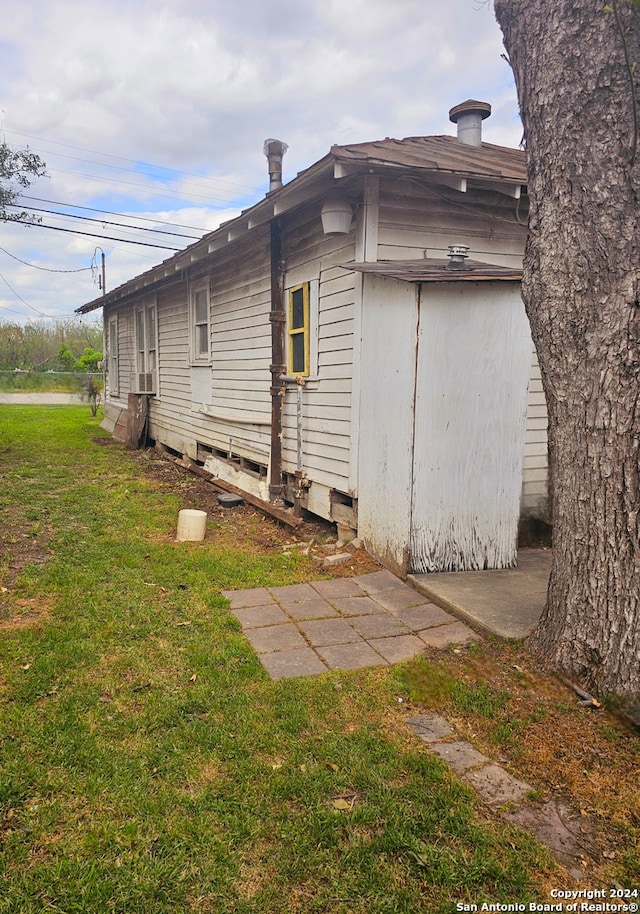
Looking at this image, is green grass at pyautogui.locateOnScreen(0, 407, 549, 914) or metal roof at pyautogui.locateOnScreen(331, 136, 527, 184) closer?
green grass at pyautogui.locateOnScreen(0, 407, 549, 914)

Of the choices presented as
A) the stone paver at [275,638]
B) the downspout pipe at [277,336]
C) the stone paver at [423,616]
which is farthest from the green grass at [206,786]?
the downspout pipe at [277,336]

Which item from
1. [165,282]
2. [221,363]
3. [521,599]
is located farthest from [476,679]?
[165,282]

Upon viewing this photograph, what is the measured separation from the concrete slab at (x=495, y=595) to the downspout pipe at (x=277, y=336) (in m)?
2.76

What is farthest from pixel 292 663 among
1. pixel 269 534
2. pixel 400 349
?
pixel 269 534

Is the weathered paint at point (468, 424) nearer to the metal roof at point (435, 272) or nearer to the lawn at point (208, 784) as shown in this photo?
the metal roof at point (435, 272)

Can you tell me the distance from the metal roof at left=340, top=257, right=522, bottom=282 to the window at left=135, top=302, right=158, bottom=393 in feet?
27.9

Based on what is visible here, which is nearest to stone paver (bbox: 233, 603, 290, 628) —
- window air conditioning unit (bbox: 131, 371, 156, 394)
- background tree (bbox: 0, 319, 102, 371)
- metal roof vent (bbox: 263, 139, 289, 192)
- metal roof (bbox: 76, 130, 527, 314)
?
metal roof (bbox: 76, 130, 527, 314)

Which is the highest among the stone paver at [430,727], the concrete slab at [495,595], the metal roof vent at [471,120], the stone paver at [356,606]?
the metal roof vent at [471,120]

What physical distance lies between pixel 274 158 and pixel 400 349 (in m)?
4.84

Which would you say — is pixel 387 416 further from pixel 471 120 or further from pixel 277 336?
pixel 471 120

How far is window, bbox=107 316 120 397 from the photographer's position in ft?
52.8

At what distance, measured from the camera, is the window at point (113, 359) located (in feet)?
52.8

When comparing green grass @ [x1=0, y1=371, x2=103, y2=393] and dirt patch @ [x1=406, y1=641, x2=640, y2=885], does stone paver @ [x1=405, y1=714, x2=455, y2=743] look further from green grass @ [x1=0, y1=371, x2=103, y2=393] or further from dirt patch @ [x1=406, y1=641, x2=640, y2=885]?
green grass @ [x1=0, y1=371, x2=103, y2=393]

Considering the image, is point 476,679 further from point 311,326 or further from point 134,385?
point 134,385
